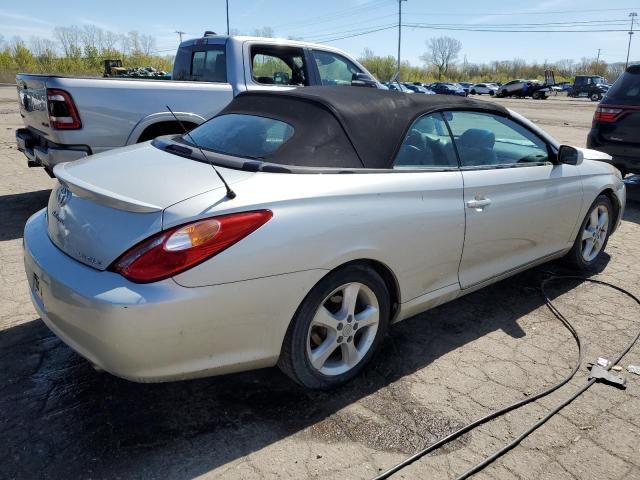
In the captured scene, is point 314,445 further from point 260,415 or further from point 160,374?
point 160,374

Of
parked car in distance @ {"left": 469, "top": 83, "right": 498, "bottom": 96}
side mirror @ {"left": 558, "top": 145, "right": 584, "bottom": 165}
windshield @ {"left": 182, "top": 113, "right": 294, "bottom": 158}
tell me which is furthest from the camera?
parked car in distance @ {"left": 469, "top": 83, "right": 498, "bottom": 96}

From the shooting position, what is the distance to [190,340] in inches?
84.6

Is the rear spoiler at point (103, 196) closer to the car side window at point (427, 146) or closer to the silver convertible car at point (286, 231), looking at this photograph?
the silver convertible car at point (286, 231)

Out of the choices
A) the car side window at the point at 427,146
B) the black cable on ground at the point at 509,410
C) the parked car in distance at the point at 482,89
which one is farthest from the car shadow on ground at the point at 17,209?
the parked car in distance at the point at 482,89

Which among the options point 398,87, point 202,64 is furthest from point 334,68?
point 202,64

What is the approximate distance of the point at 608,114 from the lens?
708 cm

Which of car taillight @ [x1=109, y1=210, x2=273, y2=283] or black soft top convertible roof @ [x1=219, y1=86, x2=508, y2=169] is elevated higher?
black soft top convertible roof @ [x1=219, y1=86, x2=508, y2=169]

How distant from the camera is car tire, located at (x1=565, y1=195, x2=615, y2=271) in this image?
4.36 meters

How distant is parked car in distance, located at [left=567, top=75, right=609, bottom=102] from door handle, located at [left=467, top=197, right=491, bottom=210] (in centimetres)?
5185

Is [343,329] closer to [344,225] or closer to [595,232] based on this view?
[344,225]

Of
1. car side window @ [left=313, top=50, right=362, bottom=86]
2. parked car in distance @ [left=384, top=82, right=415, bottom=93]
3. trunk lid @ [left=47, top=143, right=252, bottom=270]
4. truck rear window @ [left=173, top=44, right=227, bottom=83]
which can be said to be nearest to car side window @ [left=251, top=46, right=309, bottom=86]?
car side window @ [left=313, top=50, right=362, bottom=86]

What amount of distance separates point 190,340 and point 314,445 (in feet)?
2.52

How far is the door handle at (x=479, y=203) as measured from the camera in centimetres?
313

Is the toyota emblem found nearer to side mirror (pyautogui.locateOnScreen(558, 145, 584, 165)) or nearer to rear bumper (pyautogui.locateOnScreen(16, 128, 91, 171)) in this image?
A: rear bumper (pyautogui.locateOnScreen(16, 128, 91, 171))
